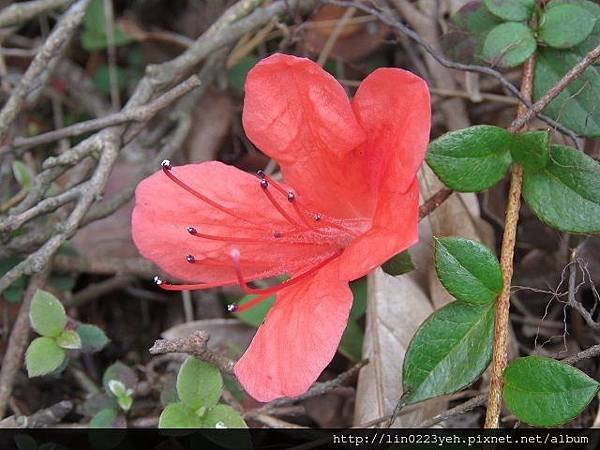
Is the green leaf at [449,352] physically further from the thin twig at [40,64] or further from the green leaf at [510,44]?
the thin twig at [40,64]

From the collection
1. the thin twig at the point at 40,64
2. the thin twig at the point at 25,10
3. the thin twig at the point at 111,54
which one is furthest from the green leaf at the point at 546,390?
the thin twig at the point at 111,54

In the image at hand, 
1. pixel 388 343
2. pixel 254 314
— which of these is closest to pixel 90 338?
pixel 254 314

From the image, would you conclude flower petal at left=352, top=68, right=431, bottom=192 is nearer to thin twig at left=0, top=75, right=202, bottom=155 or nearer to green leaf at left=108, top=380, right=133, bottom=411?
thin twig at left=0, top=75, right=202, bottom=155

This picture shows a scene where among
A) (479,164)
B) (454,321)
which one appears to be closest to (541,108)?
(479,164)

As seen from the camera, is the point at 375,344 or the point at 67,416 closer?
the point at 375,344

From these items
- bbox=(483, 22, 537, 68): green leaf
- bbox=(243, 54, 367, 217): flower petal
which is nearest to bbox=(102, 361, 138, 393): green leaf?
bbox=(243, 54, 367, 217): flower petal

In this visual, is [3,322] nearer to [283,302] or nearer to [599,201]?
[283,302]

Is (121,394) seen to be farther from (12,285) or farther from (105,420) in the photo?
(12,285)
